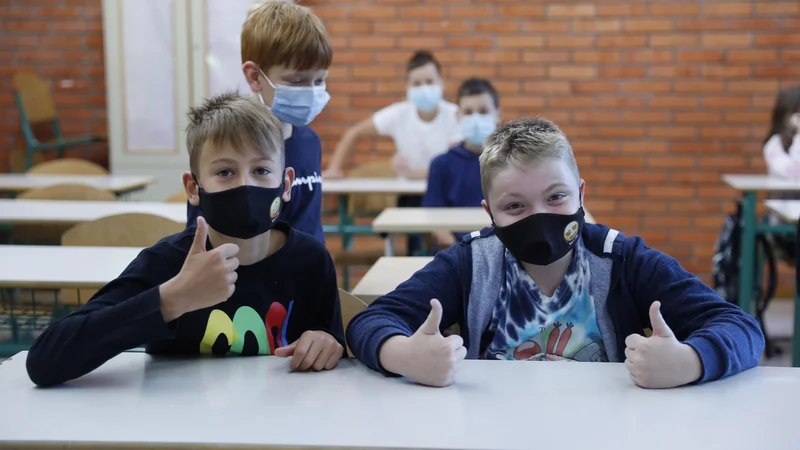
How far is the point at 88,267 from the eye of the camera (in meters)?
2.15

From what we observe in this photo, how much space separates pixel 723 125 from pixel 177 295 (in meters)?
4.81

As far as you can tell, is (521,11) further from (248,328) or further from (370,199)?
(248,328)

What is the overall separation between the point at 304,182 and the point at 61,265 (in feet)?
2.22

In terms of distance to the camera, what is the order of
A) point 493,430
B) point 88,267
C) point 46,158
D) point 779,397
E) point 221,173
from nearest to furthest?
point 493,430 < point 779,397 < point 221,173 < point 88,267 < point 46,158

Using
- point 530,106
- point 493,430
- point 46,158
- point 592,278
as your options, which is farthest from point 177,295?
point 46,158

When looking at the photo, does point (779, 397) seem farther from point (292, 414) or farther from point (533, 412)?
point (292, 414)

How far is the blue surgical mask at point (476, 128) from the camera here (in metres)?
3.77

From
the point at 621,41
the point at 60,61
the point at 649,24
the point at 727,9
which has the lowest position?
the point at 60,61

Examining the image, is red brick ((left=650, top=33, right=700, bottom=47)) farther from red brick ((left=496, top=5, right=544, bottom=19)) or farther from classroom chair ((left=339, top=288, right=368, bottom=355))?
classroom chair ((left=339, top=288, right=368, bottom=355))

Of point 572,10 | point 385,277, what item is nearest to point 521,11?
point 572,10

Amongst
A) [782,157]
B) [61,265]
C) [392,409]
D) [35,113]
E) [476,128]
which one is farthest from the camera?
[35,113]

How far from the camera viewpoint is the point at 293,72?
207cm

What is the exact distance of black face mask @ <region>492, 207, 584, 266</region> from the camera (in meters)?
1.39

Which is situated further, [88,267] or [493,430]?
[88,267]
